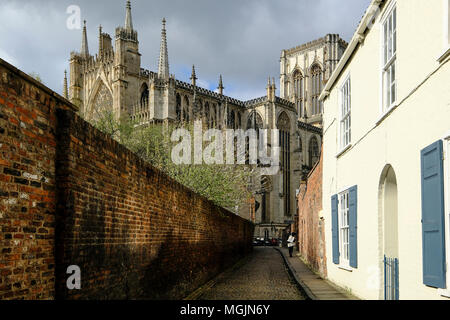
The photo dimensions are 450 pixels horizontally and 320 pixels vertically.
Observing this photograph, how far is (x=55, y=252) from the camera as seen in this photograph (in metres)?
4.59

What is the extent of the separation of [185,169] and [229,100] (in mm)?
39700

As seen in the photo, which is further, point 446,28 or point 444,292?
point 446,28

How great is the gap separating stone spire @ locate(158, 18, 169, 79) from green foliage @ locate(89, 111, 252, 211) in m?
14.5

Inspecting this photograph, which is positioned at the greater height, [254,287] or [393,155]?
[393,155]

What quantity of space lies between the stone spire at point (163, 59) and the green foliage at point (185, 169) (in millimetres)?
14520

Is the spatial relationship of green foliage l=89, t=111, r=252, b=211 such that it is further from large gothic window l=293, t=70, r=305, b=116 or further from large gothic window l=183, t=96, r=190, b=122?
large gothic window l=293, t=70, r=305, b=116

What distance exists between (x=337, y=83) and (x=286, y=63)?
76302 millimetres

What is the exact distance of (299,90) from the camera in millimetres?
84875

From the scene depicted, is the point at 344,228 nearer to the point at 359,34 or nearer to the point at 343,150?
the point at 343,150

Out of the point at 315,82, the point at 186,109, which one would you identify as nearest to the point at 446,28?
the point at 186,109

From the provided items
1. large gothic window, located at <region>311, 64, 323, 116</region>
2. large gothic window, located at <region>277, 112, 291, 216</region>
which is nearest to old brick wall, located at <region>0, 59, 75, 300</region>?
large gothic window, located at <region>277, 112, 291, 216</region>

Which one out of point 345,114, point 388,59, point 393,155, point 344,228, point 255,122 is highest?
point 255,122

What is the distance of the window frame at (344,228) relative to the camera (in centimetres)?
1130

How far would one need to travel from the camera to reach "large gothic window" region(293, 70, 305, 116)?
275ft
